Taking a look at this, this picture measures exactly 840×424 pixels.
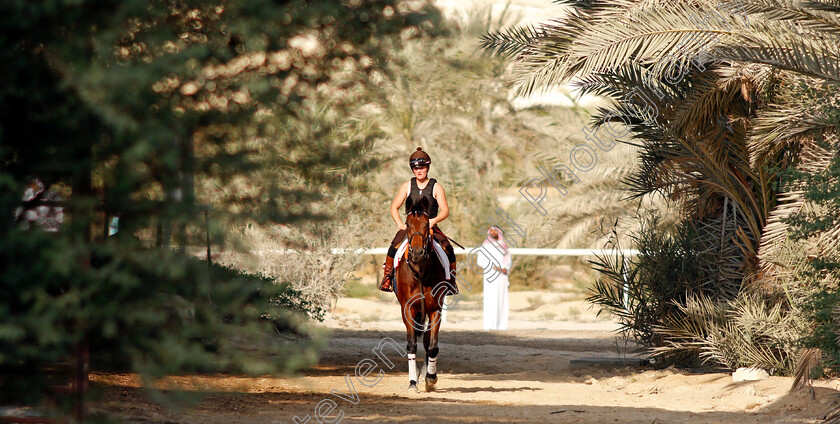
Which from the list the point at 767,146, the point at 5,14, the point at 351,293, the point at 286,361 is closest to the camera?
the point at 5,14

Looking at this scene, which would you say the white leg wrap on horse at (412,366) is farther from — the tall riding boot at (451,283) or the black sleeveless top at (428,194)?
the black sleeveless top at (428,194)

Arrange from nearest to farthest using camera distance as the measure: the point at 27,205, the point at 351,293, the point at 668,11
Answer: the point at 27,205, the point at 668,11, the point at 351,293

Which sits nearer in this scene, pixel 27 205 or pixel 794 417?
pixel 27 205

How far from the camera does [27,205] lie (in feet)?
13.4

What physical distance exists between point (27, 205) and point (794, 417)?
6806 millimetres

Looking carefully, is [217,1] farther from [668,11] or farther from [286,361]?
[668,11]

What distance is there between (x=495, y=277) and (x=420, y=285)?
7.39m

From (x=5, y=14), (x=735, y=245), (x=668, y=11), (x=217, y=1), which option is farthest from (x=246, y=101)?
(x=735, y=245)

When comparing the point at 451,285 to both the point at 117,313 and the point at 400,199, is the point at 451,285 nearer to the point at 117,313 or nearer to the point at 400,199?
the point at 400,199

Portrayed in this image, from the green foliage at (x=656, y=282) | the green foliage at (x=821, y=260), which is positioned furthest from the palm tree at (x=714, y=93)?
the green foliage at (x=821, y=260)

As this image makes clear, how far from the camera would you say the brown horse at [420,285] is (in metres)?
8.95

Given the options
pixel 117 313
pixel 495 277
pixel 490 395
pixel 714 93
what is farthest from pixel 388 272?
pixel 495 277

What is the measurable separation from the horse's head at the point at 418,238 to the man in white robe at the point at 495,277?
23.8 ft

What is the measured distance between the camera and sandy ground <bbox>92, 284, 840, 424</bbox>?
7719mm
